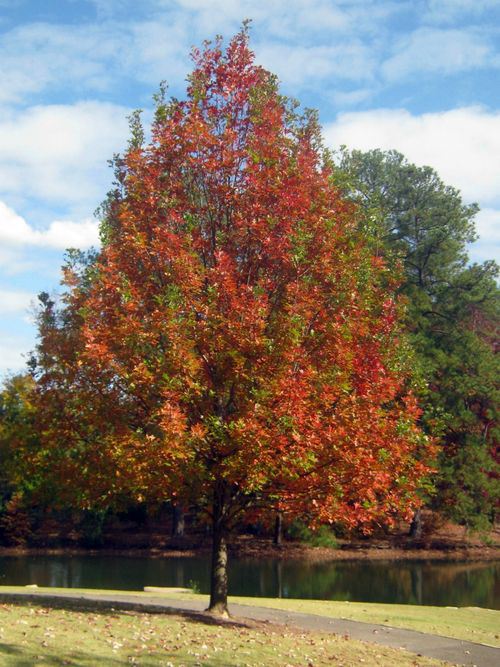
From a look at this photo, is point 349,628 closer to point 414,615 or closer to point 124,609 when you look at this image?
point 414,615

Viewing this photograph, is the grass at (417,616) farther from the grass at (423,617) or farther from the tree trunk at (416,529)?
the tree trunk at (416,529)

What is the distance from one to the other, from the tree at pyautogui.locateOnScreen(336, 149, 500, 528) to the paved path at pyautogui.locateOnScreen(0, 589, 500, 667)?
77.6 feet

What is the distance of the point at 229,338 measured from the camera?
13.3 m

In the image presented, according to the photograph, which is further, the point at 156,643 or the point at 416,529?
the point at 416,529

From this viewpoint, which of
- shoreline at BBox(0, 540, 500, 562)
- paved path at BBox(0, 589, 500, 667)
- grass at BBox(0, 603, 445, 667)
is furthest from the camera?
shoreline at BBox(0, 540, 500, 562)

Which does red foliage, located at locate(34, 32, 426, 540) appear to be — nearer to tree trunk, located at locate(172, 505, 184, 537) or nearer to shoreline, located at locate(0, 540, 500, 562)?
shoreline, located at locate(0, 540, 500, 562)

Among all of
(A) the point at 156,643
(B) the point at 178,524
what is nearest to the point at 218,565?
(A) the point at 156,643

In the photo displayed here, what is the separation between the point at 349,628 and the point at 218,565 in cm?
305

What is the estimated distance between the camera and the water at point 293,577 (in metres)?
28.3

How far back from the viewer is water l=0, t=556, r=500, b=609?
28.3 meters

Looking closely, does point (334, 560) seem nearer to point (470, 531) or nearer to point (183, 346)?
point (470, 531)

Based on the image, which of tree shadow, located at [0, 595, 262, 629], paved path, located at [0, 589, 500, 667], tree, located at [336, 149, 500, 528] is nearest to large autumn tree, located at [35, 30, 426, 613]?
tree shadow, located at [0, 595, 262, 629]

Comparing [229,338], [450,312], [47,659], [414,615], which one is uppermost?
[450,312]

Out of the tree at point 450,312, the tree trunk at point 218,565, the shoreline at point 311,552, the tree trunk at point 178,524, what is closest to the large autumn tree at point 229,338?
the tree trunk at point 218,565
